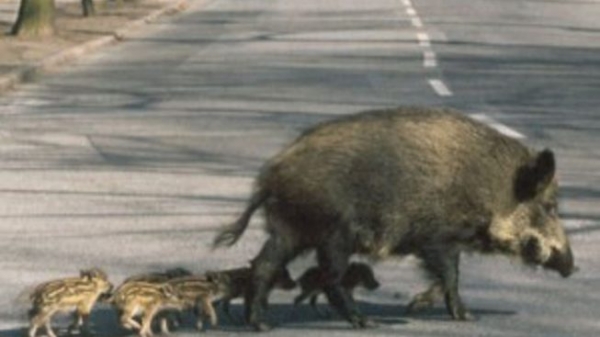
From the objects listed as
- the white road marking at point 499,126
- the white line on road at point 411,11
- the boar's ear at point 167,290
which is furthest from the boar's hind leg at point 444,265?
the white line on road at point 411,11

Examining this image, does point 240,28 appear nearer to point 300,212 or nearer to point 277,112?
point 277,112

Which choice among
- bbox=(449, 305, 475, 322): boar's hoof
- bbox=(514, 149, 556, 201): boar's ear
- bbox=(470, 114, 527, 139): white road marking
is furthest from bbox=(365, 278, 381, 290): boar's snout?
bbox=(470, 114, 527, 139): white road marking

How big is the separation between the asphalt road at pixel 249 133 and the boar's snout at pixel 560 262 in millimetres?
221

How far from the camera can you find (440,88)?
24.1 meters

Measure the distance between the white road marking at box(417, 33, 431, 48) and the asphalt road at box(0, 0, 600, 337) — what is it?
0.07 metres

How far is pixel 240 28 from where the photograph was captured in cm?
3941

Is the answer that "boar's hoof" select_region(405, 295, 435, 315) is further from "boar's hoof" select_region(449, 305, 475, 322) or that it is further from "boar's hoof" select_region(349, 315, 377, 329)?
"boar's hoof" select_region(349, 315, 377, 329)

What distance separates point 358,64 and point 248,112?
7.67 meters

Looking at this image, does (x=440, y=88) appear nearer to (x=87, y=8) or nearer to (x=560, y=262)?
(x=560, y=262)

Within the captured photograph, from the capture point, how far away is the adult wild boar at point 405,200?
28.9ft

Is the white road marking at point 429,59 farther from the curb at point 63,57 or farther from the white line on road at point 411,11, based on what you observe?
the white line on road at point 411,11

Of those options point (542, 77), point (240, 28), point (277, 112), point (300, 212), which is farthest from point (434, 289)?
point (240, 28)

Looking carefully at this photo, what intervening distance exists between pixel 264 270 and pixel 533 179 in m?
1.24

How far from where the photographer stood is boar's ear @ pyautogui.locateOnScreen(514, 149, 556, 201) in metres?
9.27
